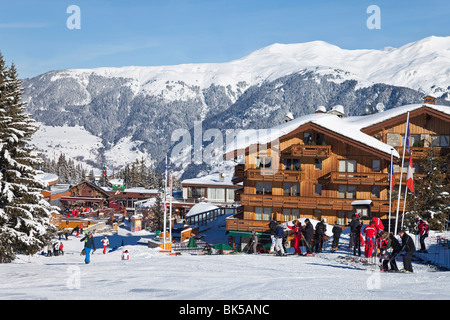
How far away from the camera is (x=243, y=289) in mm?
13625

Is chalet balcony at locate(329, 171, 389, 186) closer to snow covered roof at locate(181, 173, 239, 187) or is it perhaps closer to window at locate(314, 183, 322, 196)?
window at locate(314, 183, 322, 196)

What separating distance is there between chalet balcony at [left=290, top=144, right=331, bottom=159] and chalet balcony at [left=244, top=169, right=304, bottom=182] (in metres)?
1.53

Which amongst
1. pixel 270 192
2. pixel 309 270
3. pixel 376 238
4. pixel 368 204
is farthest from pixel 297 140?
pixel 309 270

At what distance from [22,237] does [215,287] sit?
48.8 feet

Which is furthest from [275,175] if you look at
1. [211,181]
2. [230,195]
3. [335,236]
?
→ [211,181]

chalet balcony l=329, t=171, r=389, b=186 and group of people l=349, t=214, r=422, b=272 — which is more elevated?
chalet balcony l=329, t=171, r=389, b=186

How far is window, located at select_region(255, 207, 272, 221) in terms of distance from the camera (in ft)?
127

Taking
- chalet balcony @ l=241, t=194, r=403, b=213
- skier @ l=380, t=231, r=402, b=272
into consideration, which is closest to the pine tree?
chalet balcony @ l=241, t=194, r=403, b=213

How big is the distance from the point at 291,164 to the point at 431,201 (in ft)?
36.9

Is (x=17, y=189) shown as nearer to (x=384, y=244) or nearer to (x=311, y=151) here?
(x=384, y=244)

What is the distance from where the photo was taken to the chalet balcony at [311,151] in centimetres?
3684

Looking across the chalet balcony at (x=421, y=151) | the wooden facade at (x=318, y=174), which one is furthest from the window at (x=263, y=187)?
the chalet balcony at (x=421, y=151)

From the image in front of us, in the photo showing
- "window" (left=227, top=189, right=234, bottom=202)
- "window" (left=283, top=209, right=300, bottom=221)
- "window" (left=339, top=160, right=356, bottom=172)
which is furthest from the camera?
"window" (left=227, top=189, right=234, bottom=202)

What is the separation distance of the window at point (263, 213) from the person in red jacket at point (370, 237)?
17.9 m
